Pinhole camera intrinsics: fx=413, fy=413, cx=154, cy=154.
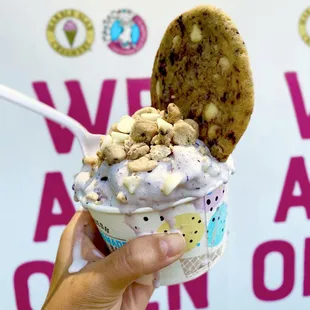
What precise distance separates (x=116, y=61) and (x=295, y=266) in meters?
1.01

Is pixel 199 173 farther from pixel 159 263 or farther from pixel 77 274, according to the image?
pixel 77 274

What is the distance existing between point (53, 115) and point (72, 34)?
55cm

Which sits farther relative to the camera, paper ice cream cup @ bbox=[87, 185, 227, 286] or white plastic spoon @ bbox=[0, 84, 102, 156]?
white plastic spoon @ bbox=[0, 84, 102, 156]

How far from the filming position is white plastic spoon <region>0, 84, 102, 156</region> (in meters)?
0.89

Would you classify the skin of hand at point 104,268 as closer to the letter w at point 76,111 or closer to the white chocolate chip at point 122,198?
the white chocolate chip at point 122,198

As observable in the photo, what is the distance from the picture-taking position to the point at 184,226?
30.5 inches

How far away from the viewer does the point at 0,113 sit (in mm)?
1377

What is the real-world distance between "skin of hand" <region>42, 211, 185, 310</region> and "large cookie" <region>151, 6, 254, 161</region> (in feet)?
0.69

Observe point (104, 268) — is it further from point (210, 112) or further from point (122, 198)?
point (210, 112)

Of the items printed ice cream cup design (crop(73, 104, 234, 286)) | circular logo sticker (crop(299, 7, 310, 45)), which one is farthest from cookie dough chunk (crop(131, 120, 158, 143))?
circular logo sticker (crop(299, 7, 310, 45))

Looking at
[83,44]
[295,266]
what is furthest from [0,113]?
[295,266]

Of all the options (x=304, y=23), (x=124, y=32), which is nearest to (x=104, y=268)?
(x=124, y=32)

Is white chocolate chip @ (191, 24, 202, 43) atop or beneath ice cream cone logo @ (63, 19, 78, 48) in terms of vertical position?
beneath

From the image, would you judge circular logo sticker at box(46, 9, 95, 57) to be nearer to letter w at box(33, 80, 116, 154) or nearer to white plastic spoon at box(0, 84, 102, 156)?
letter w at box(33, 80, 116, 154)
